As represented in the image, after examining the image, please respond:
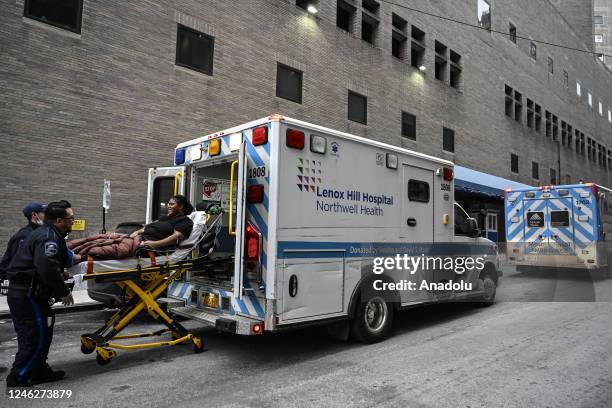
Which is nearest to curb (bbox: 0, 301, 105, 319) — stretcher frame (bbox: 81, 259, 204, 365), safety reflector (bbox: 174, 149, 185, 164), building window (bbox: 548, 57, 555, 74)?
stretcher frame (bbox: 81, 259, 204, 365)

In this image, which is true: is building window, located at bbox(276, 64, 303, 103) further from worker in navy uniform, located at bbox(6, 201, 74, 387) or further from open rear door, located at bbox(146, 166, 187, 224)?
worker in navy uniform, located at bbox(6, 201, 74, 387)

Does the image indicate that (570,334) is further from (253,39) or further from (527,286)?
(253,39)

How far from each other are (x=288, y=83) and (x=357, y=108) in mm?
3793

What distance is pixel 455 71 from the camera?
80.2ft

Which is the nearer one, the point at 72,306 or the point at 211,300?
the point at 211,300

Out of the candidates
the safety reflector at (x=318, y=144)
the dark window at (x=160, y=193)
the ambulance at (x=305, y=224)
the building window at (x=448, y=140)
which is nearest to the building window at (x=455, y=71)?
the building window at (x=448, y=140)

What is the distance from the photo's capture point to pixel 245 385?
13.8ft

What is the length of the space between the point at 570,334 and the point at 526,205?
7.94m

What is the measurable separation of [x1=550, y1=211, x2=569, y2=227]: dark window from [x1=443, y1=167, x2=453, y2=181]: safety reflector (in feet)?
24.5

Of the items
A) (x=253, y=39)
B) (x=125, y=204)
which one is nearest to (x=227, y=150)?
(x=125, y=204)

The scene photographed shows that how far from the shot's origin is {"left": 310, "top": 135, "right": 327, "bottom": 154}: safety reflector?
5117mm

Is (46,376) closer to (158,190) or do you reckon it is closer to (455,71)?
(158,190)

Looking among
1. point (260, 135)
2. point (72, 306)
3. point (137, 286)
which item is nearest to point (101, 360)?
point (137, 286)

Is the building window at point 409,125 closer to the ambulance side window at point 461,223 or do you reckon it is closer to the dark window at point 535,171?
the ambulance side window at point 461,223
